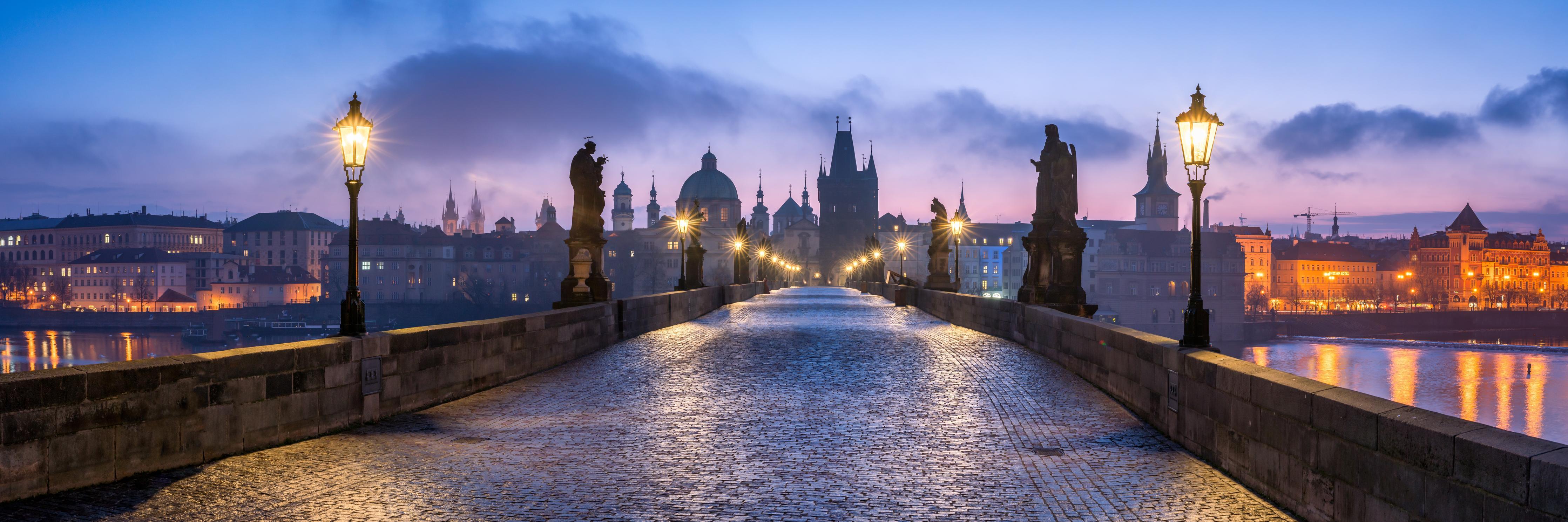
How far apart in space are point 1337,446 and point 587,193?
18.4 metres

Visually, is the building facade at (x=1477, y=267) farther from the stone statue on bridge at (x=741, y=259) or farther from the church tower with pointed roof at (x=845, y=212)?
the stone statue on bridge at (x=741, y=259)

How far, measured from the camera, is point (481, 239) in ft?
595

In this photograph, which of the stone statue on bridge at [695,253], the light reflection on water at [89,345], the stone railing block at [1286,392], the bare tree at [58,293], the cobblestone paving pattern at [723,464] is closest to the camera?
the stone railing block at [1286,392]

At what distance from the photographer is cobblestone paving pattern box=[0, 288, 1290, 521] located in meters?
6.71

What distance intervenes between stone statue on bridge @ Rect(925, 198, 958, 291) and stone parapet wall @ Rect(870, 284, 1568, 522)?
94.9 ft

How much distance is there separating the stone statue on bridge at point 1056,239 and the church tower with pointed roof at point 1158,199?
16085cm

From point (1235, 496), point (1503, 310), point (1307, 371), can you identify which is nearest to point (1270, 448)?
point (1235, 496)

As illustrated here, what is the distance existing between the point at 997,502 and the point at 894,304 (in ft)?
121

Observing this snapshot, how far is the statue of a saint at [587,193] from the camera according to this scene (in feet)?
75.0

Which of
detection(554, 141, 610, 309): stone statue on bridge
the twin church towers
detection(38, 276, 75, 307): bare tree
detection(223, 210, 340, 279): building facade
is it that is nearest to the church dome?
the twin church towers

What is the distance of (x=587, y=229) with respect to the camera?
23.0 meters

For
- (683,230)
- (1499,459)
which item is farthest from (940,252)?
(1499,459)

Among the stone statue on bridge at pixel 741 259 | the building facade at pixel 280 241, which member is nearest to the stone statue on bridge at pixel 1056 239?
the stone statue on bridge at pixel 741 259

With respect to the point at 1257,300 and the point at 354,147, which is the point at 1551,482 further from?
the point at 1257,300
